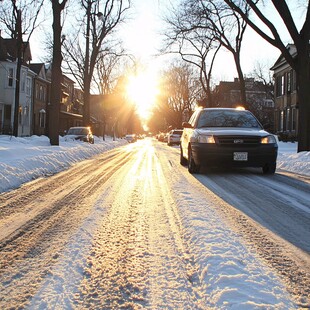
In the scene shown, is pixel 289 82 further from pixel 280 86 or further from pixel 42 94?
pixel 42 94

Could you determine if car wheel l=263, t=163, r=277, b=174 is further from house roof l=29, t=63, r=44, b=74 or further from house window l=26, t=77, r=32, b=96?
house roof l=29, t=63, r=44, b=74

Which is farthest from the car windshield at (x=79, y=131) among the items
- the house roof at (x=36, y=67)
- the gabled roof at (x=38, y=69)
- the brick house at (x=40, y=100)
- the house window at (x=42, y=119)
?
the house roof at (x=36, y=67)

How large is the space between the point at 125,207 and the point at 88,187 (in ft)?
A: 6.68

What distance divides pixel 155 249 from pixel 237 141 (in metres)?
5.33

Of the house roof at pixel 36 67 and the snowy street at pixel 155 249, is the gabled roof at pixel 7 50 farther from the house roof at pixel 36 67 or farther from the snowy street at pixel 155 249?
the snowy street at pixel 155 249

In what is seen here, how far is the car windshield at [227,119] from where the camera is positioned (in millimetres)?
9516

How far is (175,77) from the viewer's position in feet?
197

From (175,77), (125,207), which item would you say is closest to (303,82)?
(125,207)

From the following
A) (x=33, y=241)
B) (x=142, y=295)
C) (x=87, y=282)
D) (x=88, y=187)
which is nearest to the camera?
(x=142, y=295)

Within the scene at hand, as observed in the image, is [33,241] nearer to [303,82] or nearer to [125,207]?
[125,207]

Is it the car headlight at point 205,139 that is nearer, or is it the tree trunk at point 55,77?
the car headlight at point 205,139

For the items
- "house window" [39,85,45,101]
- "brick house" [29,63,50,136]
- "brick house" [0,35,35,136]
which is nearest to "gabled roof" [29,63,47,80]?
"brick house" [29,63,50,136]

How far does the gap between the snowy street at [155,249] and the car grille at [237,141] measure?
2.03m

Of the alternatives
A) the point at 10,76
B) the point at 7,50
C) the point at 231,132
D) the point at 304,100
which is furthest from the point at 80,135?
the point at 231,132
